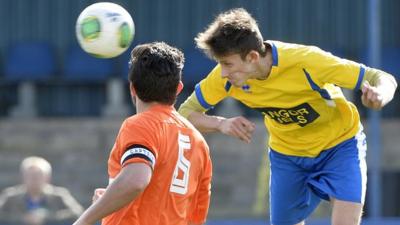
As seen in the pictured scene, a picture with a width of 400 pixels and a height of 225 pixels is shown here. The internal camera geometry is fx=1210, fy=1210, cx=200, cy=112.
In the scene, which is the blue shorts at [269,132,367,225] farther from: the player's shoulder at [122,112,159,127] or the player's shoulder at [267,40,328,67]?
the player's shoulder at [122,112,159,127]

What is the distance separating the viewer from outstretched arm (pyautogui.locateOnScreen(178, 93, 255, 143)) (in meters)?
7.07

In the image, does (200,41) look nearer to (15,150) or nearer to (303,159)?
(303,159)

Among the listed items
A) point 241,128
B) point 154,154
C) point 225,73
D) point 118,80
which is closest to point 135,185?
point 154,154

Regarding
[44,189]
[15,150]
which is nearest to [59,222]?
[44,189]

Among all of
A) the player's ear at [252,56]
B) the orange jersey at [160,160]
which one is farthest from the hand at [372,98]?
the orange jersey at [160,160]

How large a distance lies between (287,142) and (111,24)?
4.50 feet

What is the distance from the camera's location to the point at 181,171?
608 cm

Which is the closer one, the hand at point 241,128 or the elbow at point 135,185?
the elbow at point 135,185

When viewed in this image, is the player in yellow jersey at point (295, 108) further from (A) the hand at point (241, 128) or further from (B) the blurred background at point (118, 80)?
(B) the blurred background at point (118, 80)

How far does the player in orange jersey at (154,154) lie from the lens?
229 inches

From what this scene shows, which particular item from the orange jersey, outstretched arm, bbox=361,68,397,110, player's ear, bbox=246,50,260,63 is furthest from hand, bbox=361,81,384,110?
the orange jersey

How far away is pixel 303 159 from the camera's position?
7.87 m

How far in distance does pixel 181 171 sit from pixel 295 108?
1.68m

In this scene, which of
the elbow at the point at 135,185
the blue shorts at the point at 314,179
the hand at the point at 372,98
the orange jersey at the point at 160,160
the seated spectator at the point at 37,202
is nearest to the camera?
the elbow at the point at 135,185
